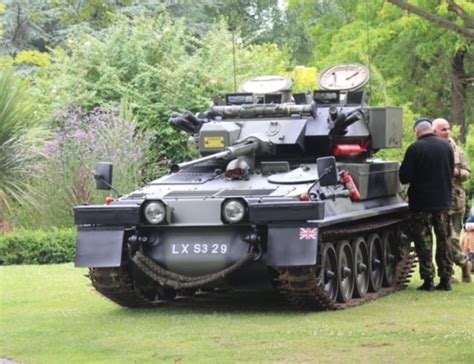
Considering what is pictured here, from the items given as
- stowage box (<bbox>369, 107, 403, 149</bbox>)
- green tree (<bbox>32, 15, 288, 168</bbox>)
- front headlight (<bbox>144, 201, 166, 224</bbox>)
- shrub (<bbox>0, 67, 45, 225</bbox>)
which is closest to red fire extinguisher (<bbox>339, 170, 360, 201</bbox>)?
stowage box (<bbox>369, 107, 403, 149</bbox>)

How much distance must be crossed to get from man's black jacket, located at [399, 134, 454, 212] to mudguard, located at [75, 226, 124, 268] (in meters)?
3.51

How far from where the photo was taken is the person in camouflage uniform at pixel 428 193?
14.3 metres

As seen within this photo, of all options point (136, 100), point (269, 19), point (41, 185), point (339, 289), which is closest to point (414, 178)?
point (339, 289)

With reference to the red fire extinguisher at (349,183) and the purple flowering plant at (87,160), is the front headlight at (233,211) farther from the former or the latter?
the purple flowering plant at (87,160)

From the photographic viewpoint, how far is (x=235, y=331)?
11.4 m

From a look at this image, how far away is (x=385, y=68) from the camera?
109 ft

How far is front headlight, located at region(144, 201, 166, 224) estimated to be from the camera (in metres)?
12.5

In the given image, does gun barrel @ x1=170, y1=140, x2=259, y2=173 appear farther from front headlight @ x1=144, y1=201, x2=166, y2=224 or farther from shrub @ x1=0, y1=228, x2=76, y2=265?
shrub @ x1=0, y1=228, x2=76, y2=265

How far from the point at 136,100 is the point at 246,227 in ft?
43.3

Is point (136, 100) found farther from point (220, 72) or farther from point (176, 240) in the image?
point (176, 240)

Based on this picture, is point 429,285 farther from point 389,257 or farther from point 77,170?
point 77,170

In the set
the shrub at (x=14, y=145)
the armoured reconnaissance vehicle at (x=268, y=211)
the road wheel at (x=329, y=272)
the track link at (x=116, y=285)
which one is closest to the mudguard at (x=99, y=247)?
the armoured reconnaissance vehicle at (x=268, y=211)

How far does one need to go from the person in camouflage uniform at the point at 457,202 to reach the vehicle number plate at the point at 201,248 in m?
3.34

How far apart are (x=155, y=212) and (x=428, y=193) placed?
336 cm
